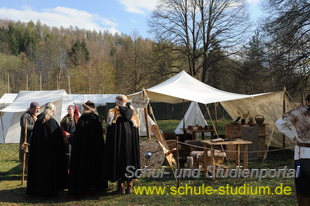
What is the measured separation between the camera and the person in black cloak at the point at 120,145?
4262 millimetres

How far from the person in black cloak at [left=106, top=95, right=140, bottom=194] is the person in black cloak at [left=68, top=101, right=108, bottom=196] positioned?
186mm

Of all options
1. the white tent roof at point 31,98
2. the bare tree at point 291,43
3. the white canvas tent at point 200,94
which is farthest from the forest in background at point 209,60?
the white tent roof at point 31,98

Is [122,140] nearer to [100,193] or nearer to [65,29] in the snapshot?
[100,193]

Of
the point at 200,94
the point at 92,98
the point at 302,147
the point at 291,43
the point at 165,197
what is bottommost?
the point at 165,197

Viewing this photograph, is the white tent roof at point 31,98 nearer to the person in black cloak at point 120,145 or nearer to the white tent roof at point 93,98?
the person in black cloak at point 120,145

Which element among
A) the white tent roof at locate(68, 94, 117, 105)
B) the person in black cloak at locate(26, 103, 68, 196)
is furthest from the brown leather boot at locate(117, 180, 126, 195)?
the white tent roof at locate(68, 94, 117, 105)

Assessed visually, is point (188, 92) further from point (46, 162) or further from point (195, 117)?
point (195, 117)

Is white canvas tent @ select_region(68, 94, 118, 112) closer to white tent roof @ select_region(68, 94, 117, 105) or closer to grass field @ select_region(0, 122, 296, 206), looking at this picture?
white tent roof @ select_region(68, 94, 117, 105)

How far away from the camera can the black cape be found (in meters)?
4.25

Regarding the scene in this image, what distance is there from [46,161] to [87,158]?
58 centimetres

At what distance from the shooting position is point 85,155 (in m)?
→ 4.28

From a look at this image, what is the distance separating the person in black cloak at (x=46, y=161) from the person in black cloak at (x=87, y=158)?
230mm

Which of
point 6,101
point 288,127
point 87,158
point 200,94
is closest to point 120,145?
point 87,158

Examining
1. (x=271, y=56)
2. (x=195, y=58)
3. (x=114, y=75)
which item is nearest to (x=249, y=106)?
(x=271, y=56)
